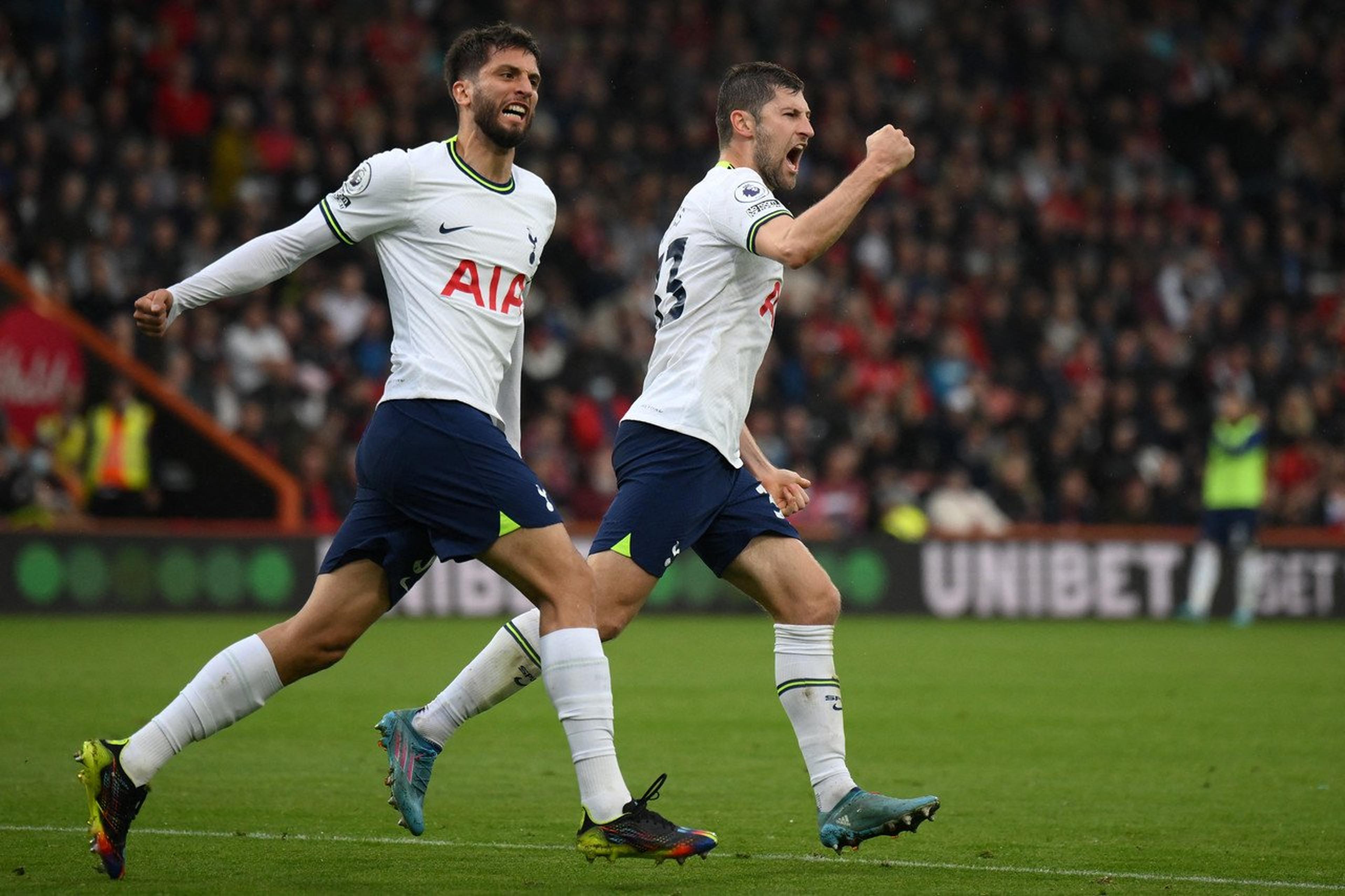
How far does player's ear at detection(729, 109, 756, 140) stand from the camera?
6.38 metres

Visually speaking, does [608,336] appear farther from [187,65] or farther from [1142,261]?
[1142,261]

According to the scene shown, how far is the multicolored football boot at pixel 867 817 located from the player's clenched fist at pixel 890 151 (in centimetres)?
189

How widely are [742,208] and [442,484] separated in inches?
51.0

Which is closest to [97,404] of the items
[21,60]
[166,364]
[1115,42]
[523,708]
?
[166,364]

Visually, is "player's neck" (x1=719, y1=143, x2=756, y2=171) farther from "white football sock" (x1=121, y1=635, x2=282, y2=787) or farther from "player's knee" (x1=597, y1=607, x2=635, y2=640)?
"white football sock" (x1=121, y1=635, x2=282, y2=787)

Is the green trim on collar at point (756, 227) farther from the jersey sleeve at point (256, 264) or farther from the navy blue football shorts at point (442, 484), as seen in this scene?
the jersey sleeve at point (256, 264)

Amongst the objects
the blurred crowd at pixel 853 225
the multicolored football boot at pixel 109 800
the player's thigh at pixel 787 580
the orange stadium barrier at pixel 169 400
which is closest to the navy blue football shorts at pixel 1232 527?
the blurred crowd at pixel 853 225

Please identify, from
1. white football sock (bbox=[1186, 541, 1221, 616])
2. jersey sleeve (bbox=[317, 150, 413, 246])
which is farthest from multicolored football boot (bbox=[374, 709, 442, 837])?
white football sock (bbox=[1186, 541, 1221, 616])

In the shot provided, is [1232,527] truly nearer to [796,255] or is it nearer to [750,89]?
[750,89]

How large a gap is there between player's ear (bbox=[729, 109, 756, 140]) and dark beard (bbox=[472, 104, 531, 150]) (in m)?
0.85

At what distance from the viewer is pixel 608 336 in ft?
63.7

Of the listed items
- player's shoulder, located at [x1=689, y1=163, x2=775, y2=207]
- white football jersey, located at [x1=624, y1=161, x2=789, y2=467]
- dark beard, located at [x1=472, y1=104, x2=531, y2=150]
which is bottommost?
white football jersey, located at [x1=624, y1=161, x2=789, y2=467]

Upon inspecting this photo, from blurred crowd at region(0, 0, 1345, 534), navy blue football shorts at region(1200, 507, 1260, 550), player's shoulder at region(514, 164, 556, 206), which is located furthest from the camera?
blurred crowd at region(0, 0, 1345, 534)

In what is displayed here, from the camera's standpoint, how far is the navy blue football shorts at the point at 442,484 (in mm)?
5504
